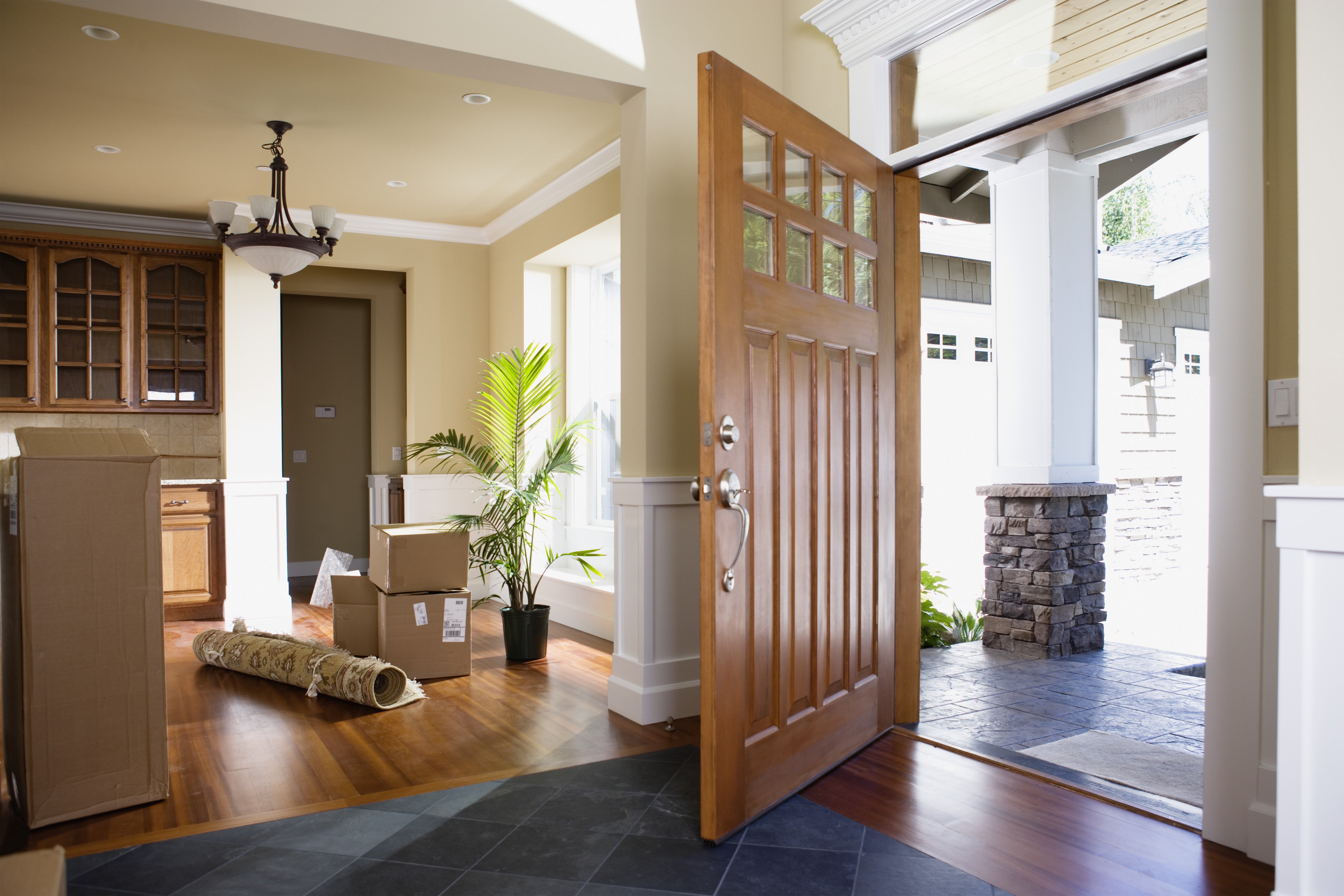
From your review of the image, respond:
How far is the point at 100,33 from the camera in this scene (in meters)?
3.27

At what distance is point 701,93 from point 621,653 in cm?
205

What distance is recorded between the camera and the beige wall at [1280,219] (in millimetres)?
1982

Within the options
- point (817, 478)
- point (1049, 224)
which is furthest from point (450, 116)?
point (1049, 224)

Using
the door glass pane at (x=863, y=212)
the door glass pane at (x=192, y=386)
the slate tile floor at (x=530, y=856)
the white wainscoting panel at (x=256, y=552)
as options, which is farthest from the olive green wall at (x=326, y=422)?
the door glass pane at (x=863, y=212)

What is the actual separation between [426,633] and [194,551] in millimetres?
2439

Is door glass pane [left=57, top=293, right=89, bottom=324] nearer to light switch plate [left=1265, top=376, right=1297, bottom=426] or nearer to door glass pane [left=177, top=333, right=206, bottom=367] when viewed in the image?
door glass pane [left=177, top=333, right=206, bottom=367]

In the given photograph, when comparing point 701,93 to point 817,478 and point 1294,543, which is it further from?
point 1294,543

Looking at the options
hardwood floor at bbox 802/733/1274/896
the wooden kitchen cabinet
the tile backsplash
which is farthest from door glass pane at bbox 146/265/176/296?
hardwood floor at bbox 802/733/1274/896

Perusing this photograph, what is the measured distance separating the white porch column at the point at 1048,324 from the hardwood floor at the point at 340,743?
2.39 m

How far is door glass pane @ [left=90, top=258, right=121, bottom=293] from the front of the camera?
5551 millimetres

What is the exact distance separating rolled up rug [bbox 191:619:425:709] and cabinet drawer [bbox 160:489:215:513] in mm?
1411

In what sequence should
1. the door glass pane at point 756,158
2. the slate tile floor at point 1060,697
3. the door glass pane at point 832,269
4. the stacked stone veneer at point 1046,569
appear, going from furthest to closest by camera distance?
the stacked stone veneer at point 1046,569 → the slate tile floor at point 1060,697 → the door glass pane at point 832,269 → the door glass pane at point 756,158

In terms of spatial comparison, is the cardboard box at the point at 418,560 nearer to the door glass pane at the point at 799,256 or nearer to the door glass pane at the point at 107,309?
the door glass pane at the point at 799,256

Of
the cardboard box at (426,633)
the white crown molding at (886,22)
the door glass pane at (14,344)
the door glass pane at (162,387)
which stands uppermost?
the white crown molding at (886,22)
